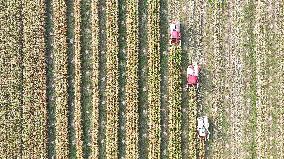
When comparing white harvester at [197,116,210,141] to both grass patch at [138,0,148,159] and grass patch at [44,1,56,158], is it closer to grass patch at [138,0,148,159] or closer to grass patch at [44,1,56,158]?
grass patch at [138,0,148,159]

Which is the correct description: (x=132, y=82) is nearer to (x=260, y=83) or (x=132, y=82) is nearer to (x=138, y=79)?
(x=138, y=79)

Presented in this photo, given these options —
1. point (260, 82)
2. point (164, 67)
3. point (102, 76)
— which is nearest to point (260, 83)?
point (260, 82)

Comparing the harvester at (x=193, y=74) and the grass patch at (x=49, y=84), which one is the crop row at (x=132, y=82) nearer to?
the harvester at (x=193, y=74)

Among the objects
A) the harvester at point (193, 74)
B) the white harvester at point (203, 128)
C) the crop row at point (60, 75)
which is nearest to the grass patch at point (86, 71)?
the crop row at point (60, 75)

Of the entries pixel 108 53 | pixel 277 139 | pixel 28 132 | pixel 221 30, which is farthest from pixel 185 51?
pixel 28 132

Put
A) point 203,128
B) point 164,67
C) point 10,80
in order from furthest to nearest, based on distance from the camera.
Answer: point 164,67 → point 203,128 → point 10,80

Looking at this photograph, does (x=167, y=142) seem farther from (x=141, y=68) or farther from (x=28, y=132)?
(x=28, y=132)
